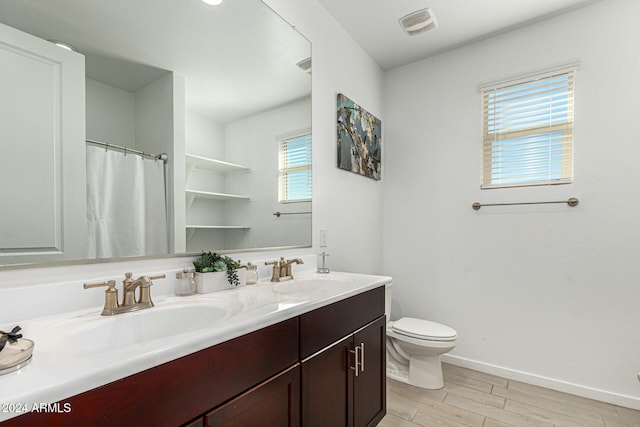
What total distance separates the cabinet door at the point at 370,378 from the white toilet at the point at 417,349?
493mm

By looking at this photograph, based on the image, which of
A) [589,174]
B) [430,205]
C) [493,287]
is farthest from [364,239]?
[589,174]

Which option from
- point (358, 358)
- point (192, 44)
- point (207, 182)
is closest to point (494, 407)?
point (358, 358)

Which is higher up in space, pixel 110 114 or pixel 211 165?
pixel 110 114

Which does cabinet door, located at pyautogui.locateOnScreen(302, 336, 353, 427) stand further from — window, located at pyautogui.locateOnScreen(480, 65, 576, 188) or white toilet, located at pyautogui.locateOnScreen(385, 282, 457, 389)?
window, located at pyautogui.locateOnScreen(480, 65, 576, 188)

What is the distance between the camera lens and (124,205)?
1.13 metres

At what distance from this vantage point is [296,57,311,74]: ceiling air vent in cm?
191

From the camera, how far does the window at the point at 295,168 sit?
183cm

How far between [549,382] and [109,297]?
8.81 ft

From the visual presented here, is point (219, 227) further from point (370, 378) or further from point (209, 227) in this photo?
point (370, 378)

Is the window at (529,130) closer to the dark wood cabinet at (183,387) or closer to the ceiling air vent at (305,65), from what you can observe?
the ceiling air vent at (305,65)

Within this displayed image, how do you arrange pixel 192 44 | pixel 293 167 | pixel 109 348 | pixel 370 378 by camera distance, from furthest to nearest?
pixel 293 167
pixel 370 378
pixel 192 44
pixel 109 348

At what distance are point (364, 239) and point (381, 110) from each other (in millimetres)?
1222

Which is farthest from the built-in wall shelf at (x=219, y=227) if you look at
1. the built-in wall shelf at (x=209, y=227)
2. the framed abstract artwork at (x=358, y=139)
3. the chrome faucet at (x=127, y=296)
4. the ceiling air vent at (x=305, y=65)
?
the ceiling air vent at (x=305, y=65)

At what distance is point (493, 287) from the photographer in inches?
93.4
